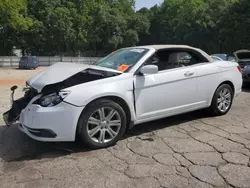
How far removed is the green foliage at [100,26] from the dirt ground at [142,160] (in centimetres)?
3130

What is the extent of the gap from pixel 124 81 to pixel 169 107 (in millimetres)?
1023

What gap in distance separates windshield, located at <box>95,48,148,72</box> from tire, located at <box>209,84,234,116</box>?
177 cm

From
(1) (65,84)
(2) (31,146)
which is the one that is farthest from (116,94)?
(2) (31,146)

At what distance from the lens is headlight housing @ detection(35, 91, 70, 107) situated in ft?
13.0

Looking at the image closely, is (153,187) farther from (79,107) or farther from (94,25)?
(94,25)

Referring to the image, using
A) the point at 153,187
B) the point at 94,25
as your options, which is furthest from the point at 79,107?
the point at 94,25

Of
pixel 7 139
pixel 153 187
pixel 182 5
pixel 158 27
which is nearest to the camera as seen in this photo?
pixel 153 187

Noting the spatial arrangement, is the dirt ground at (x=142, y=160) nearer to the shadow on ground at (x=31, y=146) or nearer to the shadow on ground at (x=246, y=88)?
the shadow on ground at (x=31, y=146)

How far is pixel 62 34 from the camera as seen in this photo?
39375 mm

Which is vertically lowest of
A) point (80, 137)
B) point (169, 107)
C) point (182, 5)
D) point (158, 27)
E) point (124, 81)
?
point (80, 137)

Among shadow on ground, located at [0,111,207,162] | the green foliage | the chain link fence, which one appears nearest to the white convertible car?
shadow on ground, located at [0,111,207,162]

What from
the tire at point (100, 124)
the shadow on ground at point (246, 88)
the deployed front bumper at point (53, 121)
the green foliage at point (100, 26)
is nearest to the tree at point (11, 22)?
the green foliage at point (100, 26)

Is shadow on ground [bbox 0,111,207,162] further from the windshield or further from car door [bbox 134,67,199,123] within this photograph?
the windshield

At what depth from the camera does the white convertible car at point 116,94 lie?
13.1 feet
